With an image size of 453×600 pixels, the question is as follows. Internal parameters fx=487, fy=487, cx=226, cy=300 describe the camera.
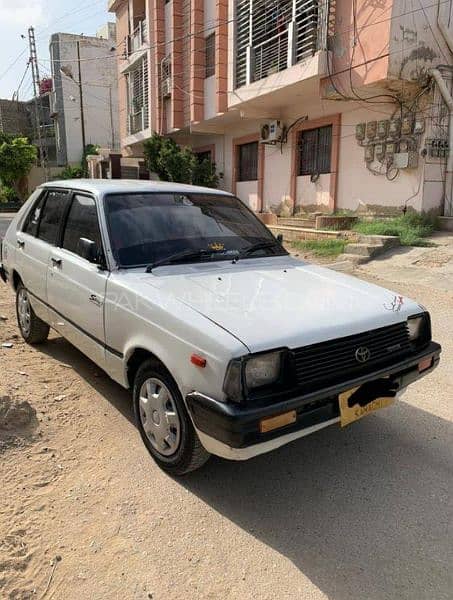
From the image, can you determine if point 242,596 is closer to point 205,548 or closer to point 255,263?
point 205,548

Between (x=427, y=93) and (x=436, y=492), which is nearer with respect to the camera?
(x=436, y=492)

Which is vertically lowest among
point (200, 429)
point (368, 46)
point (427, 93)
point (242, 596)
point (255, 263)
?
point (242, 596)

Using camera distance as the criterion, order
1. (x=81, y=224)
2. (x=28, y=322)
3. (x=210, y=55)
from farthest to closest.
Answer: (x=210, y=55)
(x=28, y=322)
(x=81, y=224)

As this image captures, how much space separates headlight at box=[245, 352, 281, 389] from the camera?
2.34 meters

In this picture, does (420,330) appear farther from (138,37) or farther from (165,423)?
(138,37)

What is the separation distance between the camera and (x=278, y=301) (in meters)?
2.84

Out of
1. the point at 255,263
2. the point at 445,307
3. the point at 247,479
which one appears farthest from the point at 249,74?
the point at 247,479

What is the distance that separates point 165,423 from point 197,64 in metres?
17.5

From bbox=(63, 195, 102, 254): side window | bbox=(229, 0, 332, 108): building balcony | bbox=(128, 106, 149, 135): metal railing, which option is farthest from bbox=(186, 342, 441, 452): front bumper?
bbox=(128, 106, 149, 135): metal railing

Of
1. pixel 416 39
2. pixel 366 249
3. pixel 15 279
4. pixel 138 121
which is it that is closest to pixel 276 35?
pixel 416 39

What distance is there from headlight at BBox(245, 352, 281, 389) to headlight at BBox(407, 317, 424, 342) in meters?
1.12

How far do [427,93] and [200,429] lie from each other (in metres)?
10.7

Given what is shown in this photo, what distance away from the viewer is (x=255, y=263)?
3656mm

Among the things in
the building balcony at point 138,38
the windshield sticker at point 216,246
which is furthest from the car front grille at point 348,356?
the building balcony at point 138,38
